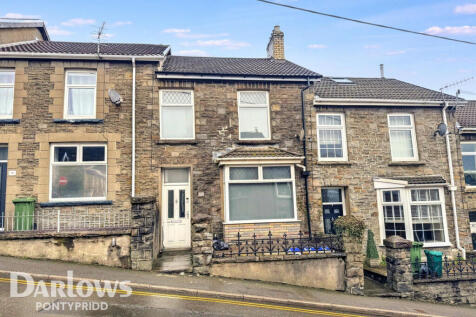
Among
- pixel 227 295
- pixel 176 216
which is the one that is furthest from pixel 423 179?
pixel 176 216

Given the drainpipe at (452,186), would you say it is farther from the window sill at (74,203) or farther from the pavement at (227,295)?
the window sill at (74,203)

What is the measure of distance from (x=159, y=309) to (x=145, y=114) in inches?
285

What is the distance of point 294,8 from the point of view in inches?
336

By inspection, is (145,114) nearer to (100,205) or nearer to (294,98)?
(100,205)

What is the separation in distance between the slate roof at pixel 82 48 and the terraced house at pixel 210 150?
5.4 inches

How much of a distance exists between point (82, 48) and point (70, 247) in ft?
27.3

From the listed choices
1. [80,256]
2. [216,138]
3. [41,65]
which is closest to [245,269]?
[80,256]

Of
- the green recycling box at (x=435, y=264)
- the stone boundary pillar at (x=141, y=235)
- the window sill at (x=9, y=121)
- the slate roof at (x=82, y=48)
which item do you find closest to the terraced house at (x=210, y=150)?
the window sill at (x=9, y=121)

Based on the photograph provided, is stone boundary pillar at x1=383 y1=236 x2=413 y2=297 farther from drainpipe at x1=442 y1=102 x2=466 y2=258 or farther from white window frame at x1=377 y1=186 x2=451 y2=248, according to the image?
drainpipe at x1=442 y1=102 x2=466 y2=258

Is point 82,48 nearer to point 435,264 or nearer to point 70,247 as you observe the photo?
point 70,247

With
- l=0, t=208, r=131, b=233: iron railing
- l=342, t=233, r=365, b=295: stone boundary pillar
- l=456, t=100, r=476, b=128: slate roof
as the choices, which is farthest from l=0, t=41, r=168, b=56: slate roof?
l=456, t=100, r=476, b=128: slate roof

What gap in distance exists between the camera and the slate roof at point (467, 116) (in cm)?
1387

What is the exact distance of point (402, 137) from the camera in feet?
42.7

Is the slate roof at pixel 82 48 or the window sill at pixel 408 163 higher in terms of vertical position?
the slate roof at pixel 82 48
